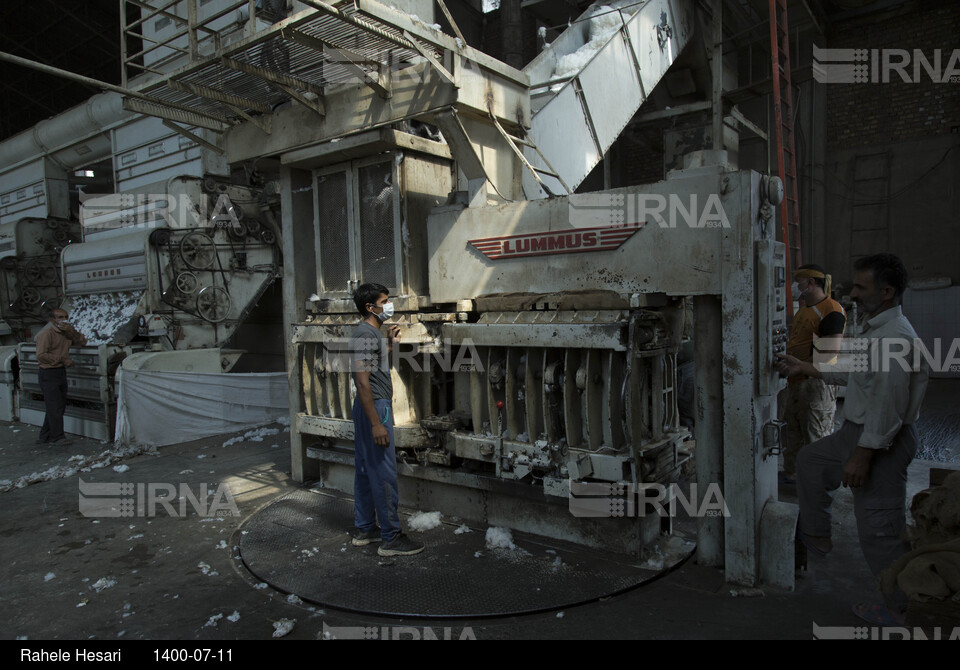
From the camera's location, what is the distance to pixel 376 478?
150 inches

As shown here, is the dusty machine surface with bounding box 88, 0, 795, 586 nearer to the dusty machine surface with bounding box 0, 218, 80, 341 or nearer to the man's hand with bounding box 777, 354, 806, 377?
Answer: the man's hand with bounding box 777, 354, 806, 377

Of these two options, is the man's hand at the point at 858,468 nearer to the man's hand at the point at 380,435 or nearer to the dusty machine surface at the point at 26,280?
the man's hand at the point at 380,435

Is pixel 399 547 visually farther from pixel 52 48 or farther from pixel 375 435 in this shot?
pixel 52 48

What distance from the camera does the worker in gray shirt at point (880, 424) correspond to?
2812 mm

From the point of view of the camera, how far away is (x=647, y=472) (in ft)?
11.4

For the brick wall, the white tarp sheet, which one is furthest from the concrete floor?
the brick wall

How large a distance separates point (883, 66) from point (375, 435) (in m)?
10.2

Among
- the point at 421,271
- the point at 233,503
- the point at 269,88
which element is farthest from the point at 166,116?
the point at 233,503

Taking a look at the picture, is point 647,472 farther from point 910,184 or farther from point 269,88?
point 910,184

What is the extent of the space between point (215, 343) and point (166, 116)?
4.27 m

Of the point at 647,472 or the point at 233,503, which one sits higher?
the point at 647,472

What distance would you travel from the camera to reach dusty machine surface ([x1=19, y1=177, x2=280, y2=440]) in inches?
299
